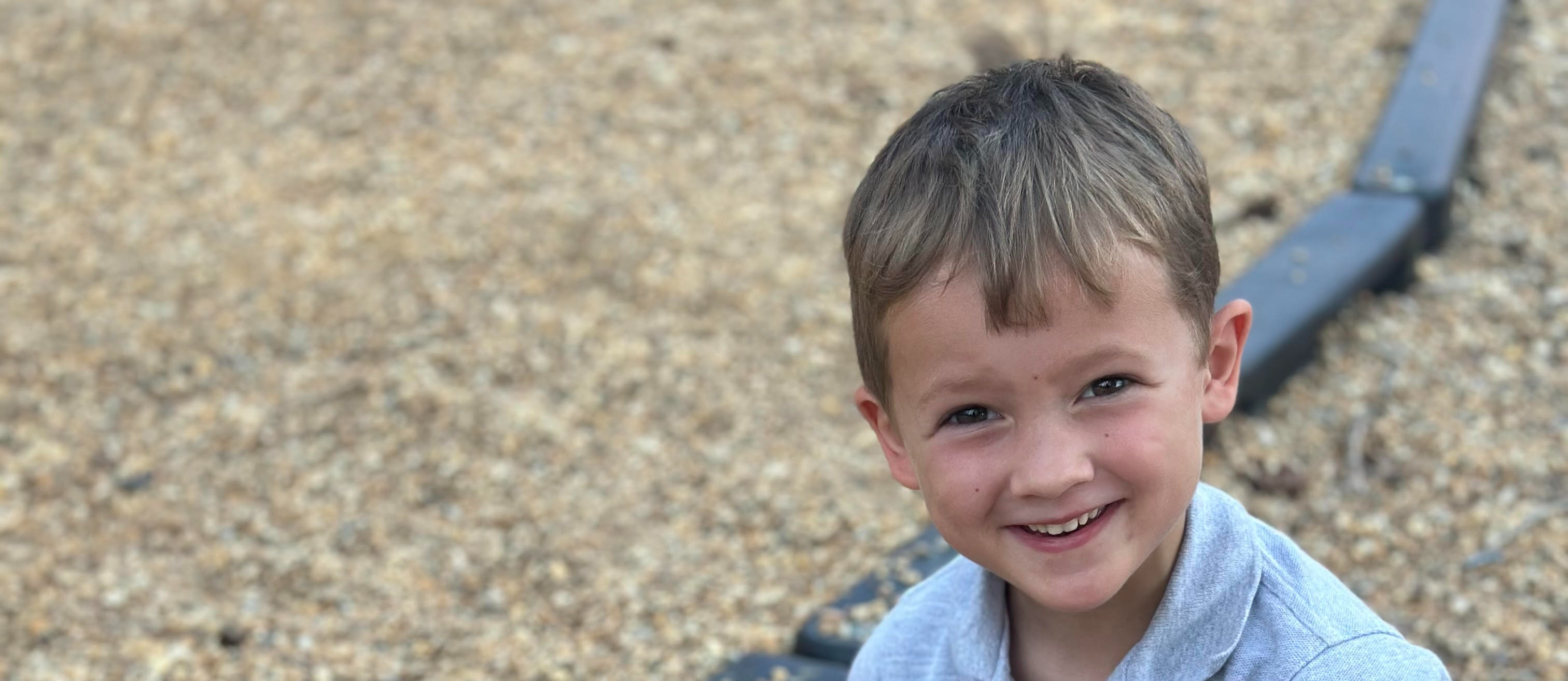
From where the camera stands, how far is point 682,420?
3180 millimetres

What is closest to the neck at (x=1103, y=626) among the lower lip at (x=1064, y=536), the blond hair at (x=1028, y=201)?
the lower lip at (x=1064, y=536)

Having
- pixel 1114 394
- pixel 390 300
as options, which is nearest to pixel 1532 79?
pixel 390 300

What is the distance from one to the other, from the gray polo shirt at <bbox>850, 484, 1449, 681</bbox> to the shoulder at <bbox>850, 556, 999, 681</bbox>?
0.09m

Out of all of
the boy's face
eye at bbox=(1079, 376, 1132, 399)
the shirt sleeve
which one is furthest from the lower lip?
the shirt sleeve

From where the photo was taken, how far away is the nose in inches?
50.6

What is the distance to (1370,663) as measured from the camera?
1.32 m

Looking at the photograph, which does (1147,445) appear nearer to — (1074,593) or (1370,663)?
(1074,593)

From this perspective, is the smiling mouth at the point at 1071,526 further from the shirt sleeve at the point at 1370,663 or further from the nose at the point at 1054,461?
the shirt sleeve at the point at 1370,663

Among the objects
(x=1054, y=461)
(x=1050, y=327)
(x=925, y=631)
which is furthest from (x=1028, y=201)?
(x=925, y=631)

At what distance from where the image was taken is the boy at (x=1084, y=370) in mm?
1287

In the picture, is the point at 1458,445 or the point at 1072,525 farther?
the point at 1458,445

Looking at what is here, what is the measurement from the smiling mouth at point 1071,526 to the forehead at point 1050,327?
142mm

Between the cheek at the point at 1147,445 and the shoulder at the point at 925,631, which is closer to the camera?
the cheek at the point at 1147,445

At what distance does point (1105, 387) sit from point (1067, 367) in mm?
52
